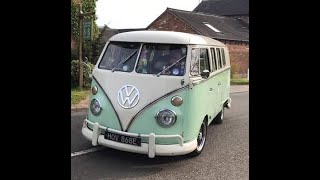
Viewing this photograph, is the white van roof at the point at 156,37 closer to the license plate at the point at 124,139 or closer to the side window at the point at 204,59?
the side window at the point at 204,59

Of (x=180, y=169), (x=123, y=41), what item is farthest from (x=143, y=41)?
(x=180, y=169)

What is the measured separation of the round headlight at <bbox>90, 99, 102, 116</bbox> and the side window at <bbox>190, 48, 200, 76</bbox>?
126 cm

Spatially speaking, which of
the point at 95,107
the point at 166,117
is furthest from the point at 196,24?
the point at 166,117

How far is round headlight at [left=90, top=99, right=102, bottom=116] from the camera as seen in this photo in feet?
14.6

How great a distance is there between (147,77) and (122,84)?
33 centimetres

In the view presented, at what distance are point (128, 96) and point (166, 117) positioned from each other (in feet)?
1.77

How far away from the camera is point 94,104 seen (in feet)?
14.8

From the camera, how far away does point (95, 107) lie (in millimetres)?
4508

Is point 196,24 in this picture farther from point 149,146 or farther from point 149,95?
point 149,146

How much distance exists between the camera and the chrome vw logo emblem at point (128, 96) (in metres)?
4.30

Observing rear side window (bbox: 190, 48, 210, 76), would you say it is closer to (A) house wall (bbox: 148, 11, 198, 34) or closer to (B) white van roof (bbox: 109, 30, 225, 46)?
(B) white van roof (bbox: 109, 30, 225, 46)

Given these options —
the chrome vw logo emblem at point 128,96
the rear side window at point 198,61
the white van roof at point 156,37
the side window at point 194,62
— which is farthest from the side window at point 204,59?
the chrome vw logo emblem at point 128,96
